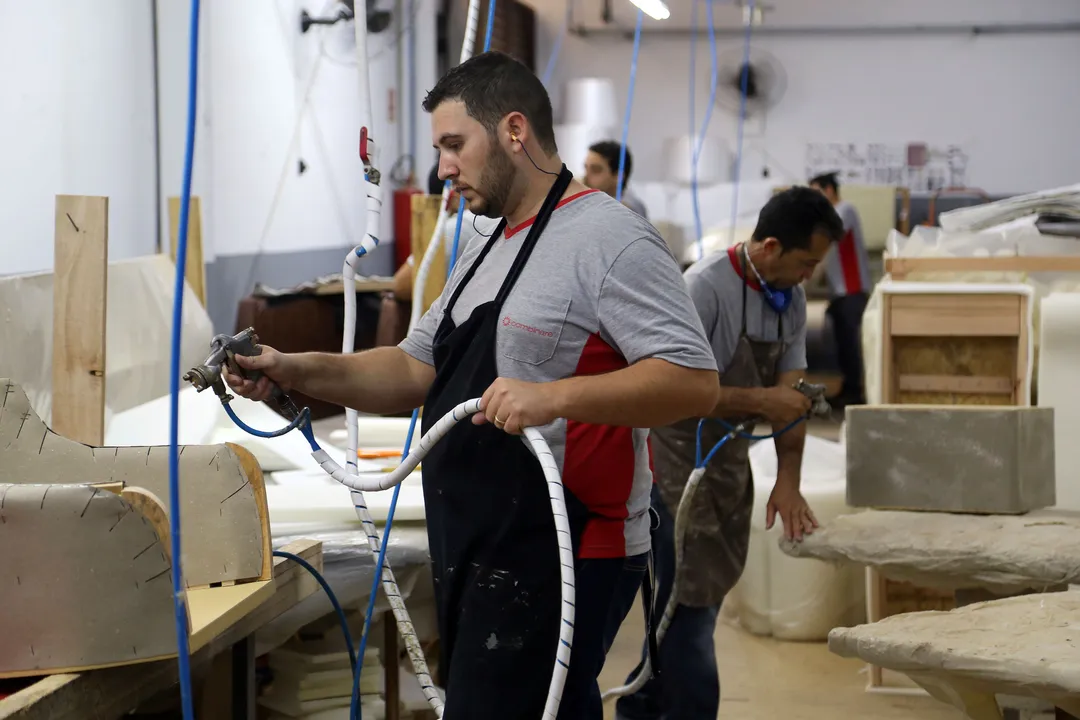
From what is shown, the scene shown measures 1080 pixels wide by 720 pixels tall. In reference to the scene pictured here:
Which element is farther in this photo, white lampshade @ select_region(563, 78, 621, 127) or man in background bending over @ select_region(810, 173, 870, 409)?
white lampshade @ select_region(563, 78, 621, 127)

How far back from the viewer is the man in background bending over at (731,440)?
2.70 metres

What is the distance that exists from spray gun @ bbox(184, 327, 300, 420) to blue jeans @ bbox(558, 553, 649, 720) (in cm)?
51

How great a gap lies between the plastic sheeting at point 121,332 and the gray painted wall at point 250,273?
152 centimetres

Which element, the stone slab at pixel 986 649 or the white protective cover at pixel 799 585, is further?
the white protective cover at pixel 799 585

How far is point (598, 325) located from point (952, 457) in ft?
5.84

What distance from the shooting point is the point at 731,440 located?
9.54ft

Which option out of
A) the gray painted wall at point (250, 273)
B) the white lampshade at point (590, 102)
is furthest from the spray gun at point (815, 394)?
the white lampshade at point (590, 102)

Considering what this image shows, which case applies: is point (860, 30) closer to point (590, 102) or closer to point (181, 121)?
point (590, 102)

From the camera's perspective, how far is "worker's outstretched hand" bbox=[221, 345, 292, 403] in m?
1.75

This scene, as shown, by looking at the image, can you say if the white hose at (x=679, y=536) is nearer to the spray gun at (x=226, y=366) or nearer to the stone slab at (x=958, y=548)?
the stone slab at (x=958, y=548)

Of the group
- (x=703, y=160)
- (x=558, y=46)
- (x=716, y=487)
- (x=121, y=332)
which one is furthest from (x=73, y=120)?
(x=558, y=46)

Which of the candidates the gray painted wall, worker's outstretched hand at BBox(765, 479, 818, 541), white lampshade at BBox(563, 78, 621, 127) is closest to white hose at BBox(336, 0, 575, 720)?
worker's outstretched hand at BBox(765, 479, 818, 541)

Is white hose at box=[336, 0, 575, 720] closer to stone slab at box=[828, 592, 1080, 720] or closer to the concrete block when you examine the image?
stone slab at box=[828, 592, 1080, 720]

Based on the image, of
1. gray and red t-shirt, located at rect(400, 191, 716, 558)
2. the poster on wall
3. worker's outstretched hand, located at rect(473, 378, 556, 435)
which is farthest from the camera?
the poster on wall
